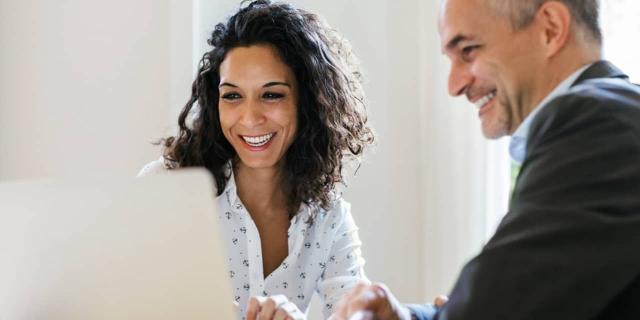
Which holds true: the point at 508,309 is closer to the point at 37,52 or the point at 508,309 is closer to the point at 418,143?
the point at 418,143

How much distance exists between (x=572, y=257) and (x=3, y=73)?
6.55 feet

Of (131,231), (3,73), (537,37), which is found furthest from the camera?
(3,73)

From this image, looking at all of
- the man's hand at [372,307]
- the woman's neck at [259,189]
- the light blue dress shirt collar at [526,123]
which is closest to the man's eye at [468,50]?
the light blue dress shirt collar at [526,123]

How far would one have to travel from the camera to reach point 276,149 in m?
1.93

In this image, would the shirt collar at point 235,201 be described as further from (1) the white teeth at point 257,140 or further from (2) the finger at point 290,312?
(2) the finger at point 290,312

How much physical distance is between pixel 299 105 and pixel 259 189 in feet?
0.76

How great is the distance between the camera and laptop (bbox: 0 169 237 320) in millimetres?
786

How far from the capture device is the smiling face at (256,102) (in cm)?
188

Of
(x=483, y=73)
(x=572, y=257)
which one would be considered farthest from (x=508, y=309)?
(x=483, y=73)

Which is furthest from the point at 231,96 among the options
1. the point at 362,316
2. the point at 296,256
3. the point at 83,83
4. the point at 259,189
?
the point at 362,316

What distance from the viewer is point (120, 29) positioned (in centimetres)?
242

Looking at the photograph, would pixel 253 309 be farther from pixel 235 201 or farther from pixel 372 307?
pixel 235 201

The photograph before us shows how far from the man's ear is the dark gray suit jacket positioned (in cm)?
18

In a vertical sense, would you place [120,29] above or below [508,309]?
above
